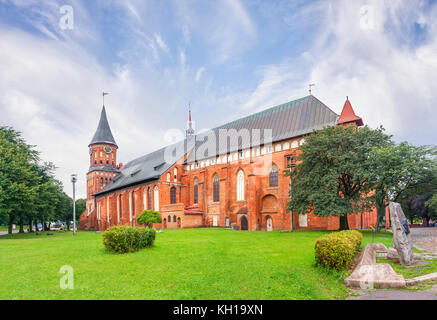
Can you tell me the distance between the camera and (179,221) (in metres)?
39.2

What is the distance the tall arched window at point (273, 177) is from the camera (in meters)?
33.9

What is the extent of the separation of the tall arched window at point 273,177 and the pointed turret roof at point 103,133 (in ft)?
153

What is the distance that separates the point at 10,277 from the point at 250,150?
101ft

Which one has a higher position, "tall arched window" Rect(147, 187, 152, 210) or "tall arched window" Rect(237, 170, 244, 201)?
"tall arched window" Rect(237, 170, 244, 201)

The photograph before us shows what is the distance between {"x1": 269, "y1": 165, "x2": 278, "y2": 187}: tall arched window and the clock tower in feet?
153

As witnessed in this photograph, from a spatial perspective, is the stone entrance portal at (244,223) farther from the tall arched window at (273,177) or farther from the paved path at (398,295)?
the paved path at (398,295)

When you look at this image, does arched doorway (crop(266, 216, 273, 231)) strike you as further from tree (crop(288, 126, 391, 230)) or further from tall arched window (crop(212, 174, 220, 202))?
tall arched window (crop(212, 174, 220, 202))

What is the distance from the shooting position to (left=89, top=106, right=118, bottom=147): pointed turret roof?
67.1 m

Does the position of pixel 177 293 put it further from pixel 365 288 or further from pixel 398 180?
pixel 398 180

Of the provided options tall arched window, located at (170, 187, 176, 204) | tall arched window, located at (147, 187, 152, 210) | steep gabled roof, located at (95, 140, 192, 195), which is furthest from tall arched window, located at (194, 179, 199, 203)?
Result: tall arched window, located at (147, 187, 152, 210)

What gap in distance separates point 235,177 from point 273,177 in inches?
239

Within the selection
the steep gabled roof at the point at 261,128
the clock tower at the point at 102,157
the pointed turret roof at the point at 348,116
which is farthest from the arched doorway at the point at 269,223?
the clock tower at the point at 102,157

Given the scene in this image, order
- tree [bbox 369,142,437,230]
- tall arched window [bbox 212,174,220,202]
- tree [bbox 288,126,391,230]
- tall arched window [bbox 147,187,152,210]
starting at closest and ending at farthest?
tree [bbox 369,142,437,230] < tree [bbox 288,126,391,230] < tall arched window [bbox 212,174,220,202] < tall arched window [bbox 147,187,152,210]

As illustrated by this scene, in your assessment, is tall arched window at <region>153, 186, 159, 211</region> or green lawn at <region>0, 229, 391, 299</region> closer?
green lawn at <region>0, 229, 391, 299</region>
